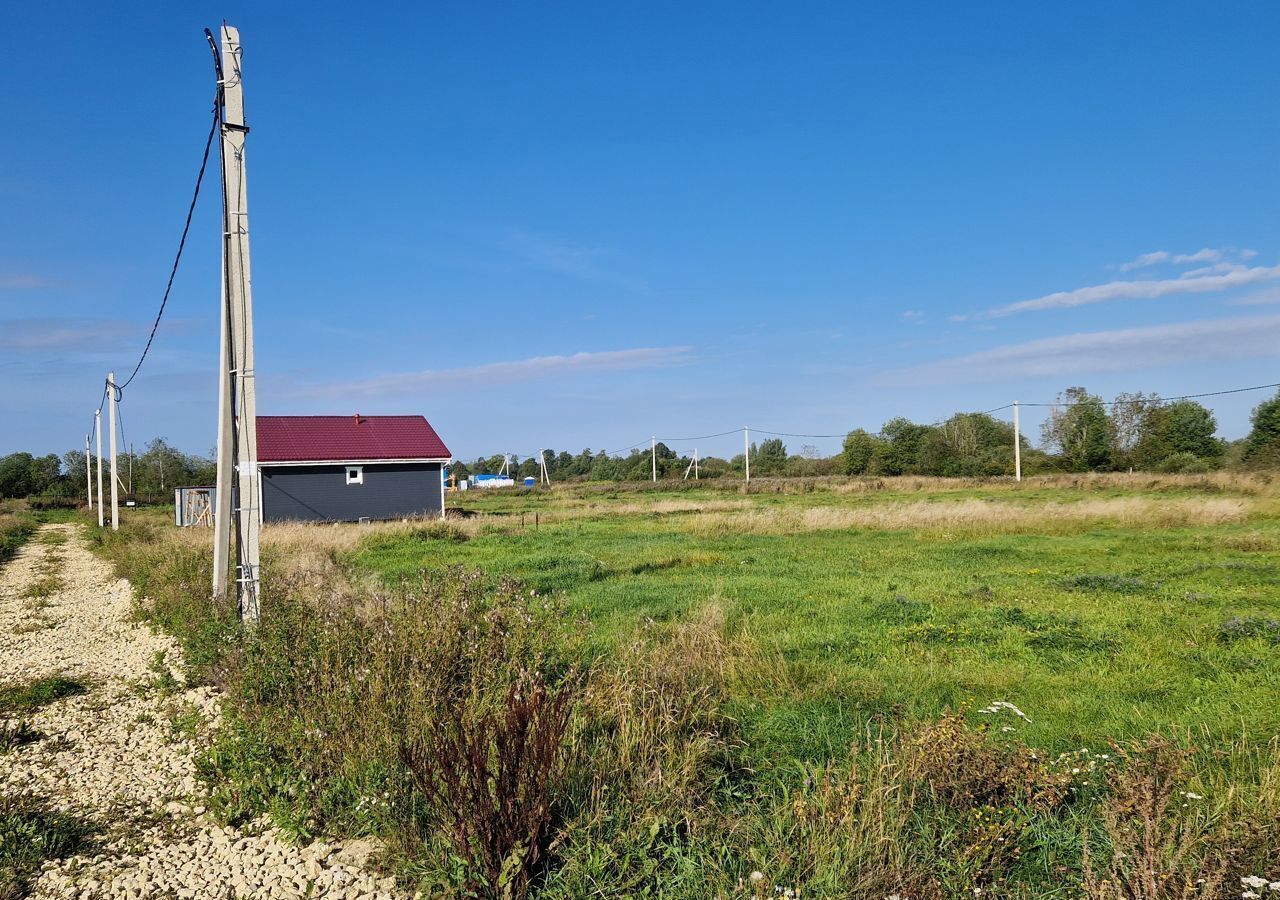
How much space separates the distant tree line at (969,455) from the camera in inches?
2172

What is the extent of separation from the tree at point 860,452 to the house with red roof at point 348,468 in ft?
149

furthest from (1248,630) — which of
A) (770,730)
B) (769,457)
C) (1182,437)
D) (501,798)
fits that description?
(769,457)

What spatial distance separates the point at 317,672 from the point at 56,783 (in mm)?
1658

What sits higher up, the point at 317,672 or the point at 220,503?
the point at 220,503

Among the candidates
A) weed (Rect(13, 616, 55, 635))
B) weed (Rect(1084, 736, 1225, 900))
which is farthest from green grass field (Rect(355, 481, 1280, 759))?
weed (Rect(13, 616, 55, 635))

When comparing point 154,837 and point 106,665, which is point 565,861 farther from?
point 106,665

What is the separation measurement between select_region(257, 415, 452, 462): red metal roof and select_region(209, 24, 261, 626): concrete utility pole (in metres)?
22.9

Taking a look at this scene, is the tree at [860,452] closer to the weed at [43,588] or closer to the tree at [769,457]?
the tree at [769,457]

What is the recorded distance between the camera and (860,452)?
233 feet

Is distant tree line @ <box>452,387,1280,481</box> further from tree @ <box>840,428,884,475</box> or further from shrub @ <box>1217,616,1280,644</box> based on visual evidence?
shrub @ <box>1217,616,1280,644</box>

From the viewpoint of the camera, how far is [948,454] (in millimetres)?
64062

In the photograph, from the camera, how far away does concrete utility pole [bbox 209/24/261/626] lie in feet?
29.0

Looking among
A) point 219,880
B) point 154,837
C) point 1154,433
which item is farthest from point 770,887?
point 1154,433

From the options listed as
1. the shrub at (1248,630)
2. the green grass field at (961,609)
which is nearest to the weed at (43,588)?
the green grass field at (961,609)
